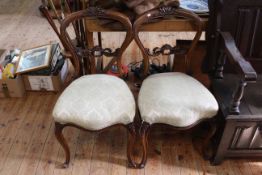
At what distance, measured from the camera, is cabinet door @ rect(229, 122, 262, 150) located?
144 centimetres

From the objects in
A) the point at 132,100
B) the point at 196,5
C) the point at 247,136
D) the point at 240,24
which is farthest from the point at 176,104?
the point at 196,5

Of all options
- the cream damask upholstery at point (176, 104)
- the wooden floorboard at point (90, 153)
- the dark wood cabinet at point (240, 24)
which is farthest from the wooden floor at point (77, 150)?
the dark wood cabinet at point (240, 24)

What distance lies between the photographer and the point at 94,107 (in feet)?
4.57

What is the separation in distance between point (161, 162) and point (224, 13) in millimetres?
968

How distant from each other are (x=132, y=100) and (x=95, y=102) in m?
0.21

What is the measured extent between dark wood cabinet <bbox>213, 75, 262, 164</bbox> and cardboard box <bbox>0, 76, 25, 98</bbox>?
1.48 m

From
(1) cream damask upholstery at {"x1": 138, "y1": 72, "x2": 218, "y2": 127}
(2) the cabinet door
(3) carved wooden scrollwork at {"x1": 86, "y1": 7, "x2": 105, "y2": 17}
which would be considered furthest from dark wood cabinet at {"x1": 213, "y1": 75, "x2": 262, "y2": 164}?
(3) carved wooden scrollwork at {"x1": 86, "y1": 7, "x2": 105, "y2": 17}

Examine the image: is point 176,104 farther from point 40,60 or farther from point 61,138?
point 40,60

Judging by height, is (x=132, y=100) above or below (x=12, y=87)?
above

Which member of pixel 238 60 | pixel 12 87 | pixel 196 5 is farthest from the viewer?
pixel 12 87

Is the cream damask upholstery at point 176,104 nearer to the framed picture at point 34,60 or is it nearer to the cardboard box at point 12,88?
the framed picture at point 34,60

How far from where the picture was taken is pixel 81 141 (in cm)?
182

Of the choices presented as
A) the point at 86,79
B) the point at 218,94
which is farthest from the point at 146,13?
the point at 218,94

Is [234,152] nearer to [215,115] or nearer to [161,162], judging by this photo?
[215,115]
